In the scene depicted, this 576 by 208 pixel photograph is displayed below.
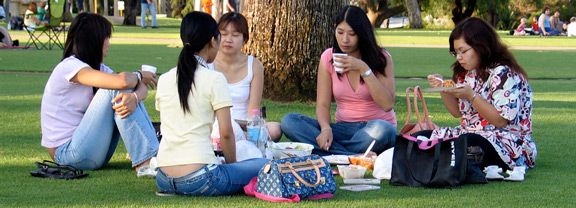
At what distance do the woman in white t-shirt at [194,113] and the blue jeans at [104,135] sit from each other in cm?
91

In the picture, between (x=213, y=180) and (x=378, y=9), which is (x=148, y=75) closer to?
(x=213, y=180)

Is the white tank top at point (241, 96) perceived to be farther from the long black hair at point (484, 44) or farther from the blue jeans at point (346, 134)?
the long black hair at point (484, 44)

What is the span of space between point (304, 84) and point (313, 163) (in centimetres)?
594

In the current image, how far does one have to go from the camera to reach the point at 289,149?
25.4 feet

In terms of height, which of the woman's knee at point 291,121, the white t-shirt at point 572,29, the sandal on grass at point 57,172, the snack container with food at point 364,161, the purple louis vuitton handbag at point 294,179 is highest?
the purple louis vuitton handbag at point 294,179

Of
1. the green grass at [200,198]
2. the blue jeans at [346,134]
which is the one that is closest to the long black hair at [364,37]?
the blue jeans at [346,134]

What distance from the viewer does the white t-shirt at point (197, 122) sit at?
6.10 m

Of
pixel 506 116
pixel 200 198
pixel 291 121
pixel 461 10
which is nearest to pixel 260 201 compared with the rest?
pixel 200 198

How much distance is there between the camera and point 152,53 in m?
24.6

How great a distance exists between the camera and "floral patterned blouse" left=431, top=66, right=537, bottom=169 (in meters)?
7.29

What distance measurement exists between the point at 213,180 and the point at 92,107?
1.36 meters

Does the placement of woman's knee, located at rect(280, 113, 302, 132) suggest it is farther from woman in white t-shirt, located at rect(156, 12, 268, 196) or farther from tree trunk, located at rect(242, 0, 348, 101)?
tree trunk, located at rect(242, 0, 348, 101)

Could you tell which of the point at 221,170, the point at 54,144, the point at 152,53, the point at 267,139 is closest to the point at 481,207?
the point at 221,170

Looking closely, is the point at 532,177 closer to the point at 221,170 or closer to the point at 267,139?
the point at 267,139
